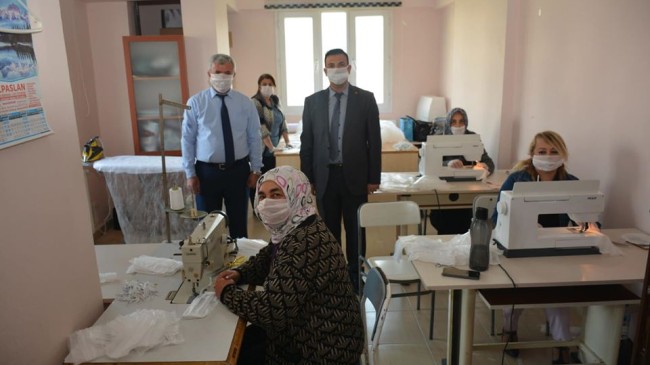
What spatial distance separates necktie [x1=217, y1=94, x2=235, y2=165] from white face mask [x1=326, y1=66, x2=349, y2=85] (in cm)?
73

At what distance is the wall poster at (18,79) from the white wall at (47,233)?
4cm

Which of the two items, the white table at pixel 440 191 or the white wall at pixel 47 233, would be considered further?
the white table at pixel 440 191

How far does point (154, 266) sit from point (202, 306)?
1.53 feet

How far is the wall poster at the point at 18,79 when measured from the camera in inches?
48.3

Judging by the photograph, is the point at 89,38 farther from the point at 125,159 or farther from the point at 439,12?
the point at 439,12

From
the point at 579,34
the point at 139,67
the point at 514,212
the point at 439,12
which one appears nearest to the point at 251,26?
the point at 139,67

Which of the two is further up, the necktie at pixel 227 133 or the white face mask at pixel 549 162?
the necktie at pixel 227 133

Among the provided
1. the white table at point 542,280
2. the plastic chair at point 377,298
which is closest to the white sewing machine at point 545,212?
the white table at point 542,280

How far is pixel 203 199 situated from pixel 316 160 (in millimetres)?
813

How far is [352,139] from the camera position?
311 centimetres

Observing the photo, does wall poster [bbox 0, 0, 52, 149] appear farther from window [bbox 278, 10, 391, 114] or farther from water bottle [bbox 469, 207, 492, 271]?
window [bbox 278, 10, 391, 114]

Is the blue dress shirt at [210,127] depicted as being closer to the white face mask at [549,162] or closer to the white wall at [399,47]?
the white face mask at [549,162]

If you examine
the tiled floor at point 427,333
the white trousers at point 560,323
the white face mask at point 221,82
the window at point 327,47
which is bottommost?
the tiled floor at point 427,333

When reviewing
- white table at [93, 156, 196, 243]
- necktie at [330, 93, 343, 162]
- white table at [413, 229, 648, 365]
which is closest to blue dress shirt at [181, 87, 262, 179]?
necktie at [330, 93, 343, 162]
